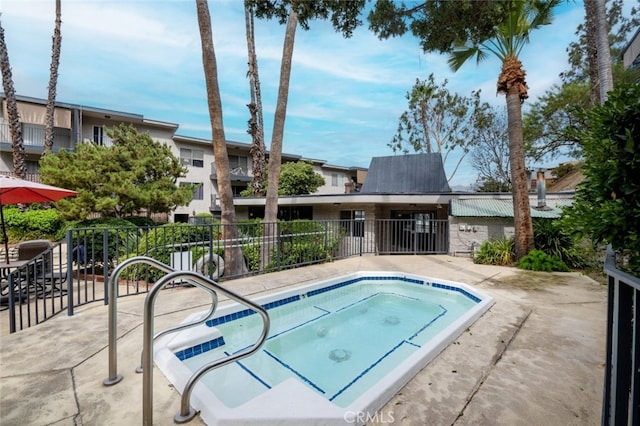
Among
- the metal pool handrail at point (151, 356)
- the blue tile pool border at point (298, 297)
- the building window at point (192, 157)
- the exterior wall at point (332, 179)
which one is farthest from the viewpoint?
the exterior wall at point (332, 179)

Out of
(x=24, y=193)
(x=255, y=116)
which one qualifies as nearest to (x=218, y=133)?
(x=24, y=193)

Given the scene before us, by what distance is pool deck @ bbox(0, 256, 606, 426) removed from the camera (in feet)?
7.54

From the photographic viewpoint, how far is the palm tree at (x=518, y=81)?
8602mm

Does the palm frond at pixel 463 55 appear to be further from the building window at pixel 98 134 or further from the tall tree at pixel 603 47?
the building window at pixel 98 134

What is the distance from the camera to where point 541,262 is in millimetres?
8219

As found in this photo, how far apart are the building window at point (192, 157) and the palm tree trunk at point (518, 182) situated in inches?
853

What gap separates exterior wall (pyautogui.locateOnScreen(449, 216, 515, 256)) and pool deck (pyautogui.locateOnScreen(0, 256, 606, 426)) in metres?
5.28

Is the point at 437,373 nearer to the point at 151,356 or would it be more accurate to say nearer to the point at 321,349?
the point at 321,349

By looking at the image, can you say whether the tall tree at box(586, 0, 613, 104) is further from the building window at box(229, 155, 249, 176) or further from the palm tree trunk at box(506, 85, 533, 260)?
the building window at box(229, 155, 249, 176)

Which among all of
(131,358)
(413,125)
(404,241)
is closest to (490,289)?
(131,358)

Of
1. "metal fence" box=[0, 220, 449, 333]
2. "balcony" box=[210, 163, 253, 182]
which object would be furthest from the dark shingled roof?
"balcony" box=[210, 163, 253, 182]

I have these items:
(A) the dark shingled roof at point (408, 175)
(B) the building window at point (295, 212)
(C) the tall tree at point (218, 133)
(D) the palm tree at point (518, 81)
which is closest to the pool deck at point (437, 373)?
(C) the tall tree at point (218, 133)

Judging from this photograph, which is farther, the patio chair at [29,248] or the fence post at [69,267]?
the patio chair at [29,248]

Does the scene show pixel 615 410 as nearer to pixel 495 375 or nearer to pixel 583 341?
pixel 495 375
